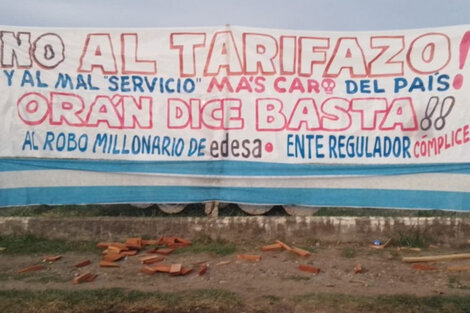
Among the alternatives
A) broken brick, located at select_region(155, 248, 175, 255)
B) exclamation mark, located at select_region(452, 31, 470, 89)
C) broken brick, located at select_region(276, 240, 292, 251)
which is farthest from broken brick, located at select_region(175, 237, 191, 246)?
exclamation mark, located at select_region(452, 31, 470, 89)

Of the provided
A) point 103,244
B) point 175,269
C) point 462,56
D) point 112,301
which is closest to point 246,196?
point 175,269

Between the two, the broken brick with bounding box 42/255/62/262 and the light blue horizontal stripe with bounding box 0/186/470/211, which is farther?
the light blue horizontal stripe with bounding box 0/186/470/211

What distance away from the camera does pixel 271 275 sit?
4395mm

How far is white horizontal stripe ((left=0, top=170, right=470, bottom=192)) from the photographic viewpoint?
5.31 metres

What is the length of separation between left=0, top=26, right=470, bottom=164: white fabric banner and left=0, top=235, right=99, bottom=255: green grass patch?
97 centimetres

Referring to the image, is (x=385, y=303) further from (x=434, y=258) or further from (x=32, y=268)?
(x=32, y=268)

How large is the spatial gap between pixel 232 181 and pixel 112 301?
2.13m

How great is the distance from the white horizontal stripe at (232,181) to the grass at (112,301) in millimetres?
1748

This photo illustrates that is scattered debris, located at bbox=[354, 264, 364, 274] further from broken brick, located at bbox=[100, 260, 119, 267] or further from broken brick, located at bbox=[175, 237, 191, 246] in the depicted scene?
broken brick, located at bbox=[100, 260, 119, 267]

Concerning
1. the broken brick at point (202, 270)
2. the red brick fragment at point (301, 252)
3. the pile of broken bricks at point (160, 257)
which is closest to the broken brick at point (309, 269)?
the pile of broken bricks at point (160, 257)

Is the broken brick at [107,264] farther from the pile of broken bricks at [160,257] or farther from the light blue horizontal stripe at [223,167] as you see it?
the light blue horizontal stripe at [223,167]

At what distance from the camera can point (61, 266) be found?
4730 mm

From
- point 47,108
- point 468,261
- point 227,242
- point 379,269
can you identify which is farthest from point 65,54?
point 468,261

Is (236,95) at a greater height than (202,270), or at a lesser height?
greater
